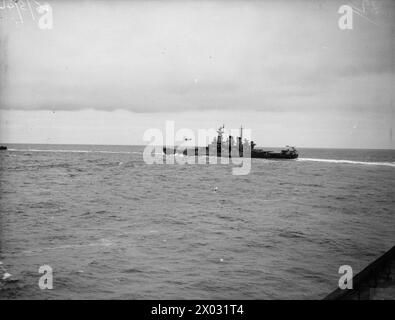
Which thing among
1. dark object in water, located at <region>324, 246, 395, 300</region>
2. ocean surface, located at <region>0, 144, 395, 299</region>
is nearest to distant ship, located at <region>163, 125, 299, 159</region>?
ocean surface, located at <region>0, 144, 395, 299</region>

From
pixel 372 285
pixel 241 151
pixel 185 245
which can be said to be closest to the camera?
pixel 372 285

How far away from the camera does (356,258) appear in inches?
614

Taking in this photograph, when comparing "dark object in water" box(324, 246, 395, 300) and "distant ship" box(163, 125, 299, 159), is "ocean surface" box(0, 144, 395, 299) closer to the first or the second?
"dark object in water" box(324, 246, 395, 300)

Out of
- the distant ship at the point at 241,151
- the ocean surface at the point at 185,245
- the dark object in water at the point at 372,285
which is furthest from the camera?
the distant ship at the point at 241,151

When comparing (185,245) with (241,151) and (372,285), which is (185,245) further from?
(241,151)

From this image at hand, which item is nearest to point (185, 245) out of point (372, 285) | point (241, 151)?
point (372, 285)

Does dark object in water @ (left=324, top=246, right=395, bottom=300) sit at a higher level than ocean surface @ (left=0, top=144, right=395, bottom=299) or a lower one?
higher

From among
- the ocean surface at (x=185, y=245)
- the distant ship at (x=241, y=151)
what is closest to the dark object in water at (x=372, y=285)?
the ocean surface at (x=185, y=245)

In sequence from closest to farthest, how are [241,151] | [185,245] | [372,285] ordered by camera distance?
[372,285] < [185,245] < [241,151]

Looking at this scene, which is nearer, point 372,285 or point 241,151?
point 372,285

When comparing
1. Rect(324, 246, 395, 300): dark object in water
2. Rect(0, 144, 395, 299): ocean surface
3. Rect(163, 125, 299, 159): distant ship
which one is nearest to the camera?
Rect(324, 246, 395, 300): dark object in water

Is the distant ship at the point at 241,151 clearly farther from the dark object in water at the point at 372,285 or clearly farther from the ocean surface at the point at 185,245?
the dark object in water at the point at 372,285

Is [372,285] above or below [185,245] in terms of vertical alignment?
above
